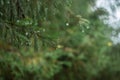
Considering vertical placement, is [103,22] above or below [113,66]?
above

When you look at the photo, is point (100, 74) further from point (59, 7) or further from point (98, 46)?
point (59, 7)

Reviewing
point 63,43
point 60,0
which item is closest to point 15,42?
point 60,0

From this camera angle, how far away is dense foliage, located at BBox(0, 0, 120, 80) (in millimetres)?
2139

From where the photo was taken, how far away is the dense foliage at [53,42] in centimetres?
214

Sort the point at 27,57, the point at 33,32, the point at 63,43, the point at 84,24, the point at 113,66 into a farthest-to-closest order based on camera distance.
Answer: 1. the point at 113,66
2. the point at 63,43
3. the point at 27,57
4. the point at 84,24
5. the point at 33,32

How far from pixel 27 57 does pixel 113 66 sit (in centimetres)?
190

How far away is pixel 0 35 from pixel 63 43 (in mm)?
3244

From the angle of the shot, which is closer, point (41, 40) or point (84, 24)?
point (41, 40)

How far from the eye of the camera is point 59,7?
229 centimetres

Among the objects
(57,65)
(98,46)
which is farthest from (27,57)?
(98,46)

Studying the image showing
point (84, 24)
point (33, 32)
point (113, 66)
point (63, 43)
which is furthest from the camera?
point (113, 66)

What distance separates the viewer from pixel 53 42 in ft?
7.32

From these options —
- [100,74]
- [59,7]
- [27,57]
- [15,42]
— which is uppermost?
[59,7]

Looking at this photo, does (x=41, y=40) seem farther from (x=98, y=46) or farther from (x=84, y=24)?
(x=98, y=46)
